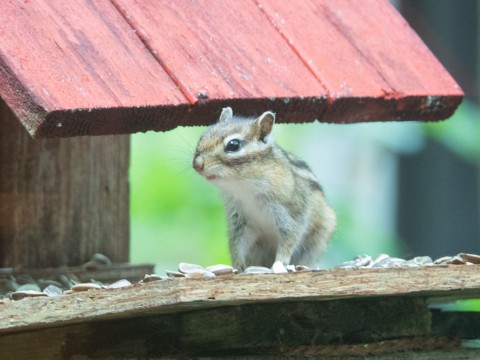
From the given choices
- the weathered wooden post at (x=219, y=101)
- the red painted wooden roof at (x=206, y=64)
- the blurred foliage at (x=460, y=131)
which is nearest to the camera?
the weathered wooden post at (x=219, y=101)

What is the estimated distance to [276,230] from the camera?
4.89m

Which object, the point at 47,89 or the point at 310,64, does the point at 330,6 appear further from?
the point at 47,89

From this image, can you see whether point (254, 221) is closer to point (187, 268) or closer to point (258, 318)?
point (258, 318)

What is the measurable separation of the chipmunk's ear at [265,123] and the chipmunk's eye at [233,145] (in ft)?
0.29

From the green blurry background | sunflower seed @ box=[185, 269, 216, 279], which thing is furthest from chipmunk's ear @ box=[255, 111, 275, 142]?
the green blurry background

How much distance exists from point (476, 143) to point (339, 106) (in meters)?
3.40

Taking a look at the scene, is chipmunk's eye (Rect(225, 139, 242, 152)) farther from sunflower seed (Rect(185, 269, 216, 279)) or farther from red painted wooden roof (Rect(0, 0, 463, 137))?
sunflower seed (Rect(185, 269, 216, 279))

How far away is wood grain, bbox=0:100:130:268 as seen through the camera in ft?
17.3

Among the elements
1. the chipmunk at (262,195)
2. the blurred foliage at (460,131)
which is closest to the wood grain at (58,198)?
the chipmunk at (262,195)

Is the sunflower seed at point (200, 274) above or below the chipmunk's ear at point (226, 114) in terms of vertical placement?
below

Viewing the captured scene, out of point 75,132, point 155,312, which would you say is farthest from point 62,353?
point 75,132

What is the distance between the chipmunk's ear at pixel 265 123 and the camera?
4332 mm

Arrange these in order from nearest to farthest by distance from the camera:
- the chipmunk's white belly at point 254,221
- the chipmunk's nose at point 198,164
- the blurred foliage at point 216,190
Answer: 1. the chipmunk's nose at point 198,164
2. the chipmunk's white belly at point 254,221
3. the blurred foliage at point 216,190

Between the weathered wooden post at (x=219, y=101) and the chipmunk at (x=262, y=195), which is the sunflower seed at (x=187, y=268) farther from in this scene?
the chipmunk at (x=262, y=195)
